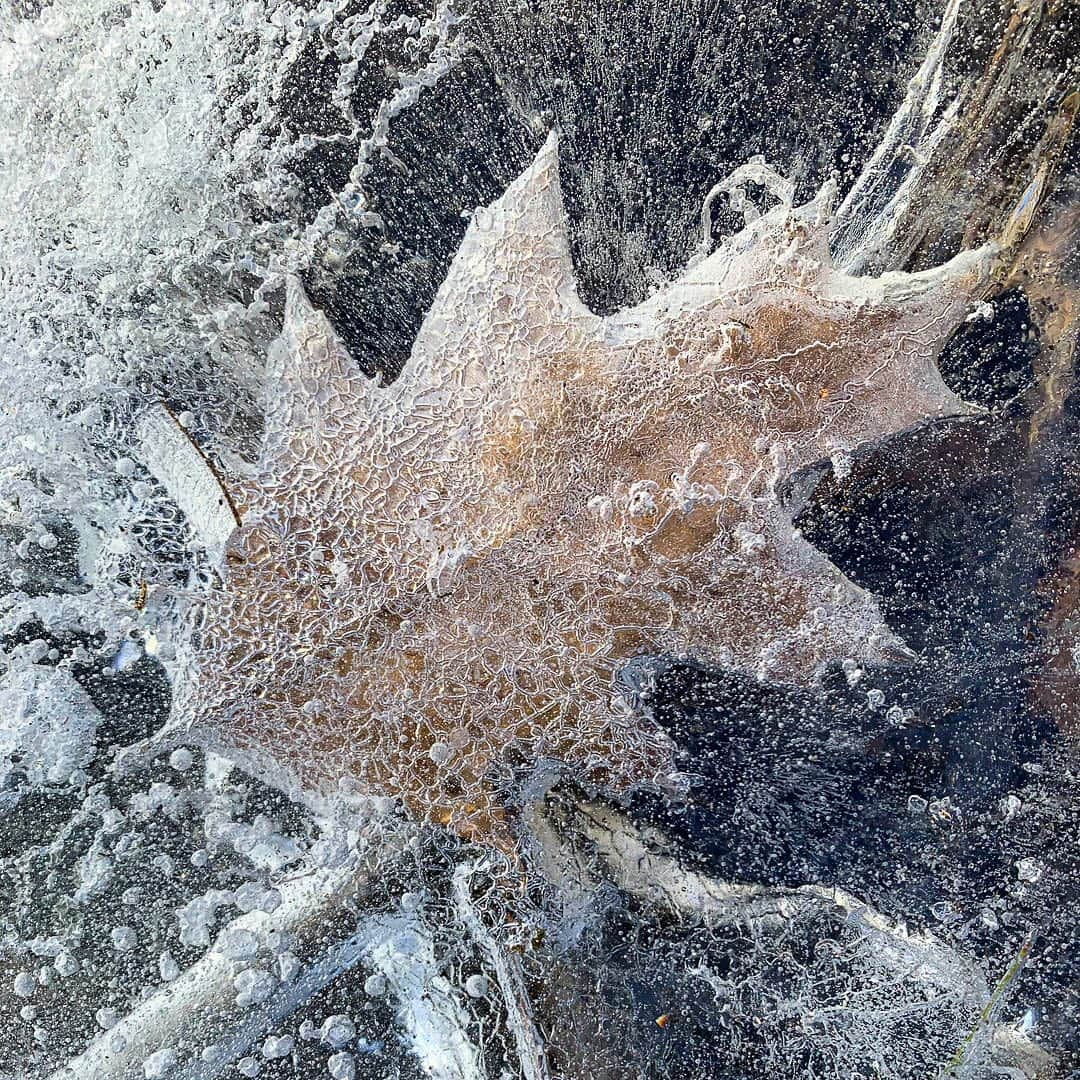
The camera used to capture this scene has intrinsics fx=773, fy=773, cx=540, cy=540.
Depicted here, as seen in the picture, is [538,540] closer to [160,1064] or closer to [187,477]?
[187,477]

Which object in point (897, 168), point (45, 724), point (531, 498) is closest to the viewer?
point (531, 498)

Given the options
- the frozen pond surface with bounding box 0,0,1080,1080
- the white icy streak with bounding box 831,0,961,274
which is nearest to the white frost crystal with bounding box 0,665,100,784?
the frozen pond surface with bounding box 0,0,1080,1080

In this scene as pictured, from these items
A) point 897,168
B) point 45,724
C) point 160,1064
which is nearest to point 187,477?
point 45,724

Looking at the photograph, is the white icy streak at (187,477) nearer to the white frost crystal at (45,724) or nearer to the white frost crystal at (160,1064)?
the white frost crystal at (45,724)

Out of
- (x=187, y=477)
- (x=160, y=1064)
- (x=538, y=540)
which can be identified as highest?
(x=187, y=477)

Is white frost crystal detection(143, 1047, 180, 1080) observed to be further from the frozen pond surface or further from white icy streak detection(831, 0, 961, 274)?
white icy streak detection(831, 0, 961, 274)

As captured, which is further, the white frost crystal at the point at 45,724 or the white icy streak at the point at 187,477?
the white frost crystal at the point at 45,724

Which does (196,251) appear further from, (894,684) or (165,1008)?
(894,684)

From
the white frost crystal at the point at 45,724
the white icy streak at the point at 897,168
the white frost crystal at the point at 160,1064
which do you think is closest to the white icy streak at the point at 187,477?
the white frost crystal at the point at 45,724
